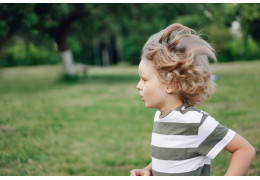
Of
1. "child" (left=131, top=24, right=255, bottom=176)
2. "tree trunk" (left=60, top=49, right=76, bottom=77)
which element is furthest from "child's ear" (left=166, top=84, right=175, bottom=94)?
"tree trunk" (left=60, top=49, right=76, bottom=77)

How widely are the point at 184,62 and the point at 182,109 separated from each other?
23cm

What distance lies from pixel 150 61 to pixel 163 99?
20 centimetres

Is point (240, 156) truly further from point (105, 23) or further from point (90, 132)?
point (105, 23)

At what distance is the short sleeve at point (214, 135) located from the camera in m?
1.42

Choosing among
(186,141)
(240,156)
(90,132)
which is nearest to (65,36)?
(90,132)

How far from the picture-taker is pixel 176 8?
14398 mm

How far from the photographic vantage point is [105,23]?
18.6 m

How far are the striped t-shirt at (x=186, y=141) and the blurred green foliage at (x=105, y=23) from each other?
6.49 metres

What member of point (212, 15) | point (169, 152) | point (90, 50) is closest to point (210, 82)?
point (169, 152)

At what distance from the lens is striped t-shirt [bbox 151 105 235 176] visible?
56.2 inches

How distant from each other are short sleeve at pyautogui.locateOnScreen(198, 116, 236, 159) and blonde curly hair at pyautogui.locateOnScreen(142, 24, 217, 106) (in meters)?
0.20

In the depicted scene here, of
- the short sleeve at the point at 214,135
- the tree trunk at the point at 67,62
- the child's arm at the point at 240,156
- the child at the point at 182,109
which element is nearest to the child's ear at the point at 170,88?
the child at the point at 182,109

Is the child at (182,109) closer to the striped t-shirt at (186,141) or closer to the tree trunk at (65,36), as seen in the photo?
the striped t-shirt at (186,141)

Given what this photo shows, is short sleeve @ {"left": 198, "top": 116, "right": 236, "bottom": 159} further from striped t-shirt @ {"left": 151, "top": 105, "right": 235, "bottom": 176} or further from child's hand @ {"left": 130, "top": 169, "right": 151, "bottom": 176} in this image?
child's hand @ {"left": 130, "top": 169, "right": 151, "bottom": 176}
